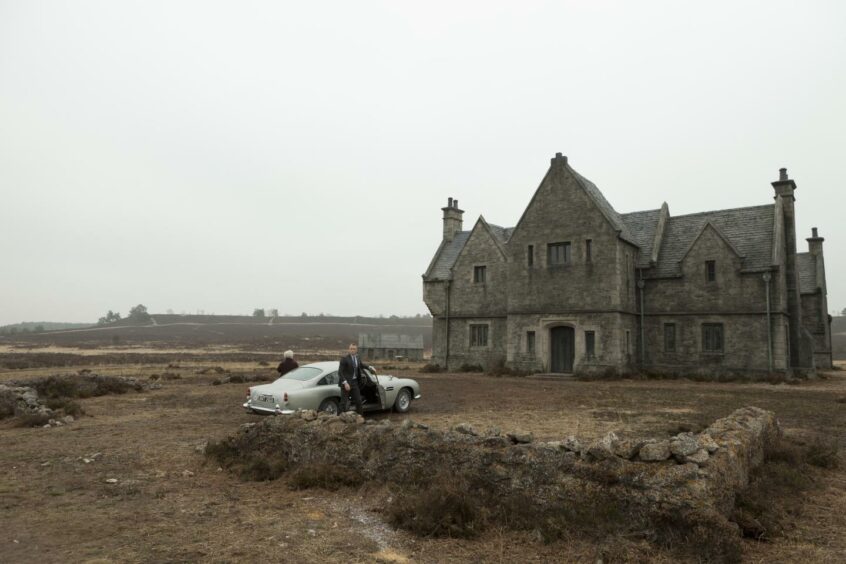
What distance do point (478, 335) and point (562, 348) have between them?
569 cm

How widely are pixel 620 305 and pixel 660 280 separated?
11.1 feet

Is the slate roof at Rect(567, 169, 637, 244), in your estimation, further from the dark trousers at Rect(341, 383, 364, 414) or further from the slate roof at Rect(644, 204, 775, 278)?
the dark trousers at Rect(341, 383, 364, 414)

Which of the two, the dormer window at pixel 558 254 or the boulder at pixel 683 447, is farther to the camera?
the dormer window at pixel 558 254

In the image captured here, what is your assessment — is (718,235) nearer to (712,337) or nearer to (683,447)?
(712,337)

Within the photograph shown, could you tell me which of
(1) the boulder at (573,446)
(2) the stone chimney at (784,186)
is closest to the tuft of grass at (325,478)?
(1) the boulder at (573,446)

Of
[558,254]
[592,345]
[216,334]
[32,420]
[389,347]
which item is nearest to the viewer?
[32,420]

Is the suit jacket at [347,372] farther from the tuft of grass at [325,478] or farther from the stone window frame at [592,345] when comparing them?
the stone window frame at [592,345]

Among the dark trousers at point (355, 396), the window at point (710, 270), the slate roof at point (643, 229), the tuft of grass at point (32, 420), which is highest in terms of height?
the slate roof at point (643, 229)

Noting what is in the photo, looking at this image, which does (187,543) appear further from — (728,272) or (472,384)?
(728,272)

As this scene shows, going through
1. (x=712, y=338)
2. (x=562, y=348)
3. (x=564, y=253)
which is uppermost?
(x=564, y=253)

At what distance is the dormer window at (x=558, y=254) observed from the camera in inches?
1157

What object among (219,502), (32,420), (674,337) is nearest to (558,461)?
(219,502)

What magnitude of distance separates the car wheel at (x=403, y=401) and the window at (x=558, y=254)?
1643cm

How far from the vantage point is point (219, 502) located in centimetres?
743
